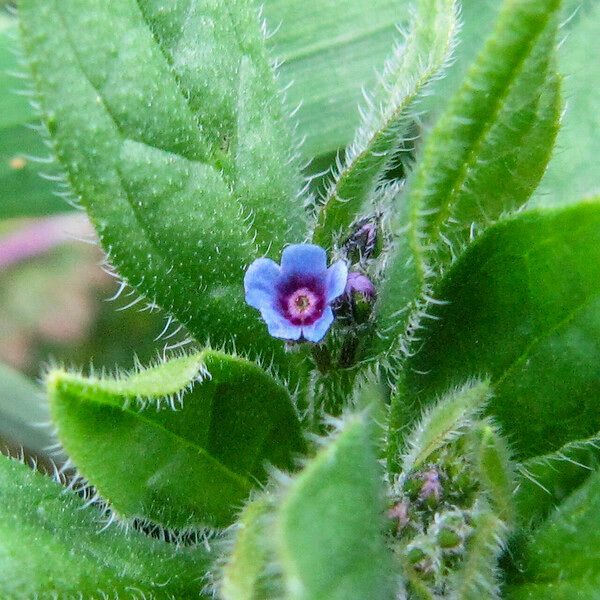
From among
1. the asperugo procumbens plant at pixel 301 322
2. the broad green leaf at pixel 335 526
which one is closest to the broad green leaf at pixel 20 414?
the asperugo procumbens plant at pixel 301 322

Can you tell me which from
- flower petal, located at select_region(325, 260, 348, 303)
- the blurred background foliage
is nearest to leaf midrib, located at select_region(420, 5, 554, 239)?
flower petal, located at select_region(325, 260, 348, 303)

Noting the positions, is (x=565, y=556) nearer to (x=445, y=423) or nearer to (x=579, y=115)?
(x=445, y=423)

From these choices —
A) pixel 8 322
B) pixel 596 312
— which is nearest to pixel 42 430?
pixel 8 322

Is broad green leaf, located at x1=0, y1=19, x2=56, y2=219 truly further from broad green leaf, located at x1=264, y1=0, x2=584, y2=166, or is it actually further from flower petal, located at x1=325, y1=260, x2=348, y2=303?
flower petal, located at x1=325, y1=260, x2=348, y2=303

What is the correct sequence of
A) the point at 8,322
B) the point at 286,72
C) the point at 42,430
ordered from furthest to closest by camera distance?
the point at 8,322, the point at 42,430, the point at 286,72

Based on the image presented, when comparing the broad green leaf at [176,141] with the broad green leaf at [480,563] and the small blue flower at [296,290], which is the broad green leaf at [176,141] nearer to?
the small blue flower at [296,290]

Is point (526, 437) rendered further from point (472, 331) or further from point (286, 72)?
point (286, 72)

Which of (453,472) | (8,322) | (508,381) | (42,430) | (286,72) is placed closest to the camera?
(453,472)
